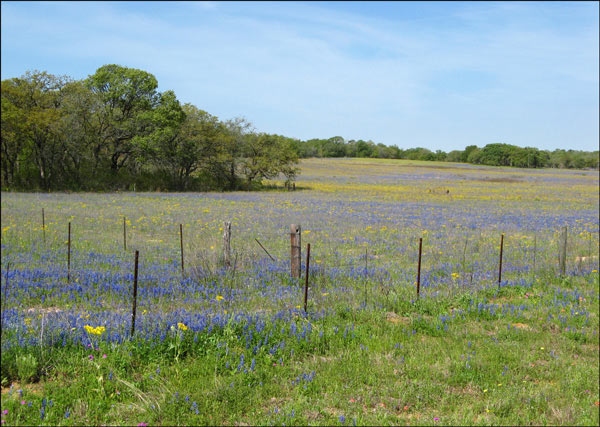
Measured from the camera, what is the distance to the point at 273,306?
7590 millimetres

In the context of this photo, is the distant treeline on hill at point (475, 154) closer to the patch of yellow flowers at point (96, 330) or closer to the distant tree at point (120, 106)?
the distant tree at point (120, 106)

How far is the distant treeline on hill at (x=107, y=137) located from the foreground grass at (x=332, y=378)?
3642cm

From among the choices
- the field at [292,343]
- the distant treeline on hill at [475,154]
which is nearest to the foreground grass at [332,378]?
the field at [292,343]

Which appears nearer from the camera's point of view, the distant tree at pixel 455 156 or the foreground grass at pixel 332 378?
the foreground grass at pixel 332 378

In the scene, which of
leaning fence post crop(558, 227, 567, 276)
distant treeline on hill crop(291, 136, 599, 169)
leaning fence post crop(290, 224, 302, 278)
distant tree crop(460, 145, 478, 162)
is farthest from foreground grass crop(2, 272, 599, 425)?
distant tree crop(460, 145, 478, 162)

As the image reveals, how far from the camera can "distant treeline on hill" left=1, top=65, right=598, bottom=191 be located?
1503 inches

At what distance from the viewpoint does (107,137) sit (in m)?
41.7

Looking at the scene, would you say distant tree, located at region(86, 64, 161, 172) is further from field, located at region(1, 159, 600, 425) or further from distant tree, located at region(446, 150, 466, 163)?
distant tree, located at region(446, 150, 466, 163)

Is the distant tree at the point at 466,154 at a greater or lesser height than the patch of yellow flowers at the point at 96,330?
greater

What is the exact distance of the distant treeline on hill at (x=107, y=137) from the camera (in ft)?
125

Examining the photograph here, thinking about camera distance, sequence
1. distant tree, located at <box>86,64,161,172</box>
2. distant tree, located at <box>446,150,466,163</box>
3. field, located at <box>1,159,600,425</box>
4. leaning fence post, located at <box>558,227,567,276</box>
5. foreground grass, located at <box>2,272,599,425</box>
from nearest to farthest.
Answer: foreground grass, located at <box>2,272,599,425</box> < field, located at <box>1,159,600,425</box> < leaning fence post, located at <box>558,227,567,276</box> < distant tree, located at <box>86,64,161,172</box> < distant tree, located at <box>446,150,466,163</box>

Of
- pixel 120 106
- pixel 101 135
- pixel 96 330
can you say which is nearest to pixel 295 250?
pixel 96 330

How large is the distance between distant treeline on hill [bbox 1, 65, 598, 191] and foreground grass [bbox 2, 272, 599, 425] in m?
36.4

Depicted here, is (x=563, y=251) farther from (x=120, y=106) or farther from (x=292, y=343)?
(x=120, y=106)
